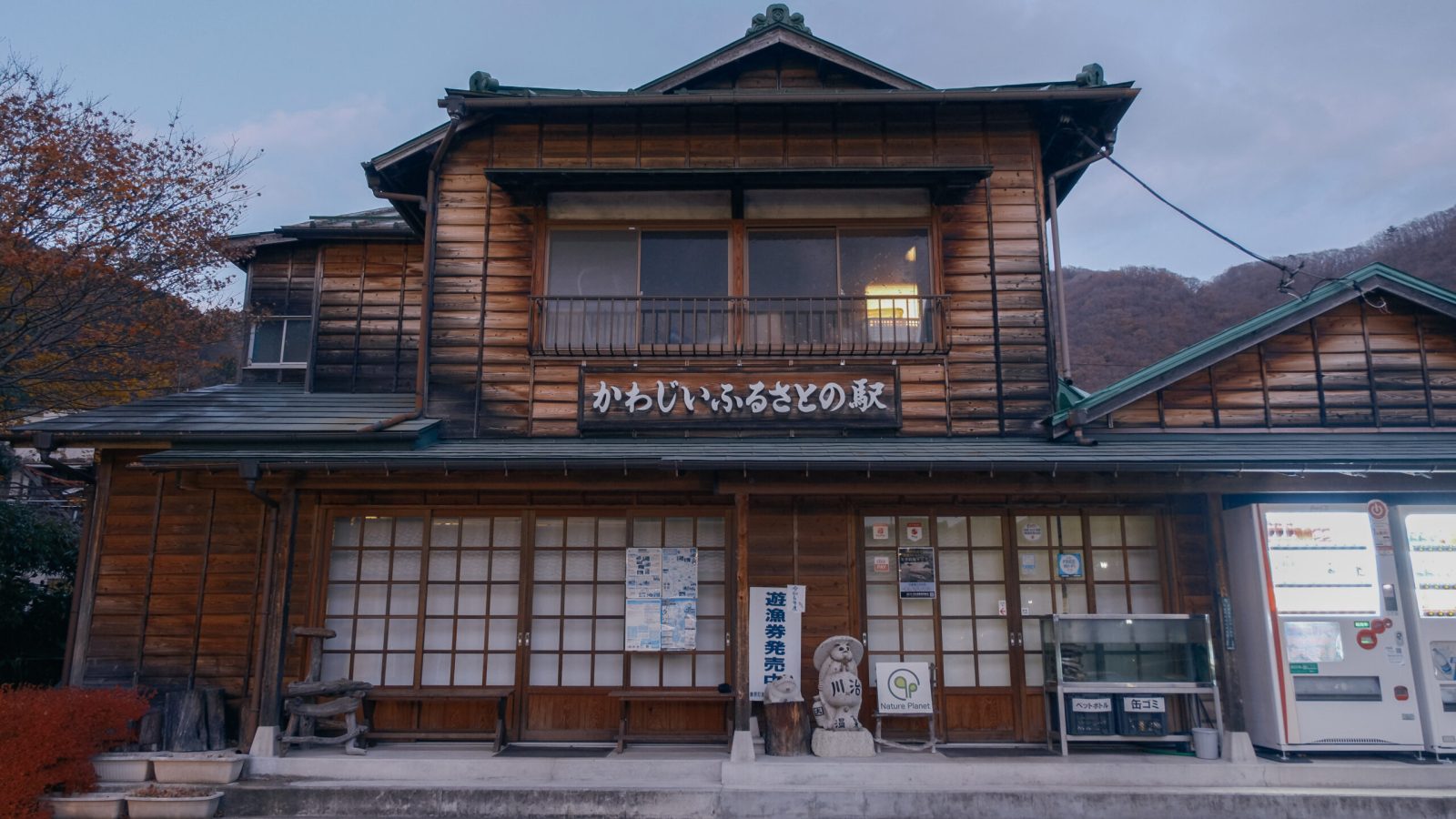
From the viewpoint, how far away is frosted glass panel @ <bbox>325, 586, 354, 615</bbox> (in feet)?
29.8

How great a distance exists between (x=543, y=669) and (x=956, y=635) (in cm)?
420

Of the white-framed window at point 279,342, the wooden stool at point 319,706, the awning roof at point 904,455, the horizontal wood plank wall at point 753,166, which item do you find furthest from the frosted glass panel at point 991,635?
the white-framed window at point 279,342

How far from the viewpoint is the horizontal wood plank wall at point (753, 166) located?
9.38 meters

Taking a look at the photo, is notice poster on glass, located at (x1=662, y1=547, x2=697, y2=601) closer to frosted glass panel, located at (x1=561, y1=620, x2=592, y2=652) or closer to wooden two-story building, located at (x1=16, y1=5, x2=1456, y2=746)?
wooden two-story building, located at (x1=16, y1=5, x2=1456, y2=746)

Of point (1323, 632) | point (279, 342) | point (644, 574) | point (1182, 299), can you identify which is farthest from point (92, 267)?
point (1182, 299)

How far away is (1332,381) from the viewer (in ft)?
29.5

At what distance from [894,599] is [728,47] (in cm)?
648

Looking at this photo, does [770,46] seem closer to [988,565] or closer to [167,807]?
[988,565]

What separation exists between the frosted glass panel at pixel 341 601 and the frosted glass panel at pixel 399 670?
0.66 meters

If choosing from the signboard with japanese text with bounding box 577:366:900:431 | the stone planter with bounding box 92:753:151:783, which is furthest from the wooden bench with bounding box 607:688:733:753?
the stone planter with bounding box 92:753:151:783

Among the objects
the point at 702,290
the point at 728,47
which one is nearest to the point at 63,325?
the point at 702,290

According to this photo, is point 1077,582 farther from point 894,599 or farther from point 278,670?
point 278,670

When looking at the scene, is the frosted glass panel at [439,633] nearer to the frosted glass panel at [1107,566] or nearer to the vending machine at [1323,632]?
the frosted glass panel at [1107,566]

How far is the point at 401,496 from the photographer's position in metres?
9.23
